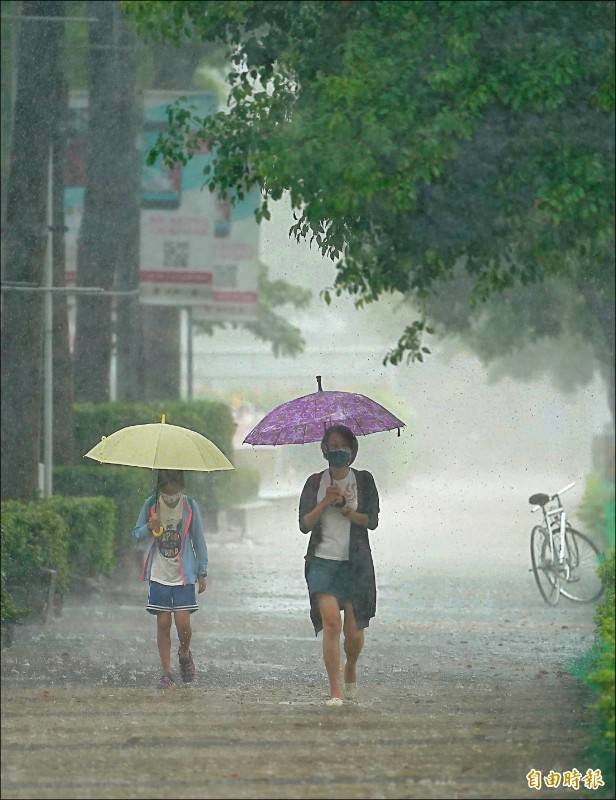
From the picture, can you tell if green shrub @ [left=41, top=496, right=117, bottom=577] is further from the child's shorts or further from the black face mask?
the black face mask

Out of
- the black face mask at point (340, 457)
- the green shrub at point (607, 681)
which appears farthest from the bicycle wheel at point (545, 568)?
the green shrub at point (607, 681)

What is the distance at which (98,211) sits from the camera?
944 inches

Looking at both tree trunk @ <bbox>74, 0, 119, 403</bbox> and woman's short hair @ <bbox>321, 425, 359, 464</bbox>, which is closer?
woman's short hair @ <bbox>321, 425, 359, 464</bbox>

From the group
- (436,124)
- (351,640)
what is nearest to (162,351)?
(351,640)

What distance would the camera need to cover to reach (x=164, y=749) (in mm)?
8328

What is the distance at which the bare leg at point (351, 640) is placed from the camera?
1040 centimetres

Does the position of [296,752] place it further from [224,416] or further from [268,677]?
[224,416]

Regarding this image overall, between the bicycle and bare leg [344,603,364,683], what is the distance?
9671mm

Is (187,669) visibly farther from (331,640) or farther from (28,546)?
(28,546)

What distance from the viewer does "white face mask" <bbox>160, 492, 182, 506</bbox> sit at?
35.7ft

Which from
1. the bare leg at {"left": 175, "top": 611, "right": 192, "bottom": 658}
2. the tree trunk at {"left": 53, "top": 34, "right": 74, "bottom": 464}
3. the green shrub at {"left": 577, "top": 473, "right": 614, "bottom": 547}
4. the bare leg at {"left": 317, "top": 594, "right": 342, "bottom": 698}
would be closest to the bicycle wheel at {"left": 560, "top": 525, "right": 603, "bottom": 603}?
the tree trunk at {"left": 53, "top": 34, "right": 74, "bottom": 464}

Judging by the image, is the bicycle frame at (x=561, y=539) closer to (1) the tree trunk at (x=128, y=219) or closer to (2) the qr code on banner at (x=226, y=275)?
(1) the tree trunk at (x=128, y=219)

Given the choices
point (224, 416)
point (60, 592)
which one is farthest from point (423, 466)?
point (60, 592)

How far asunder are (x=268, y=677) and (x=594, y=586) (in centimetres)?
943
